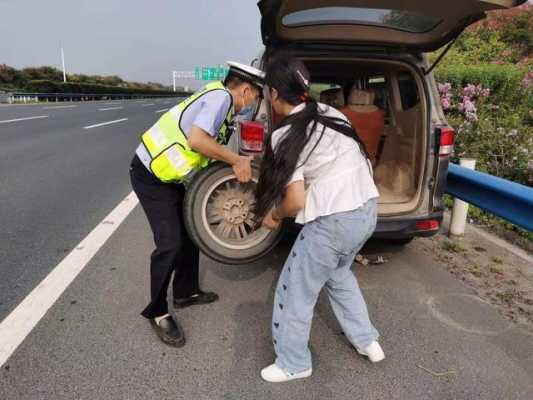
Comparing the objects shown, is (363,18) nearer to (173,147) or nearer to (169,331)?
(173,147)

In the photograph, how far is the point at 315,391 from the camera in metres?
2.32

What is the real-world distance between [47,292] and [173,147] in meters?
1.61

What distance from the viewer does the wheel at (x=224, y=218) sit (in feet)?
8.82

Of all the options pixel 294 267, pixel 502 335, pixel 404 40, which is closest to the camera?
pixel 294 267

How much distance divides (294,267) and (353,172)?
0.57 m

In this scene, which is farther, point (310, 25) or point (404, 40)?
point (404, 40)

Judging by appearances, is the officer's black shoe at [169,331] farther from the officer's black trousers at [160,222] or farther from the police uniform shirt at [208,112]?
the police uniform shirt at [208,112]

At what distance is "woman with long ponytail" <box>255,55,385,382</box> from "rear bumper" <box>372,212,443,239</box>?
3.46 feet

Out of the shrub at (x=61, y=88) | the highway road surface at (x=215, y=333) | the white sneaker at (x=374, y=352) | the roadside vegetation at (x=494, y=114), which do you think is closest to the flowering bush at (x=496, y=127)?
the roadside vegetation at (x=494, y=114)

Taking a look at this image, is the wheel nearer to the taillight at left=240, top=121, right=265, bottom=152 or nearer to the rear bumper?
the taillight at left=240, top=121, right=265, bottom=152

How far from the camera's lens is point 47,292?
10.6 ft

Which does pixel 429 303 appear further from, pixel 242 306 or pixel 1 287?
pixel 1 287

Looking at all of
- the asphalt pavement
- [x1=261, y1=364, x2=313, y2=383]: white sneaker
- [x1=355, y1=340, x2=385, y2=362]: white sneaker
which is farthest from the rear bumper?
the asphalt pavement

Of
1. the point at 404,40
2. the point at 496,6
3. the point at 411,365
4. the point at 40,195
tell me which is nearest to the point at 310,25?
the point at 404,40
